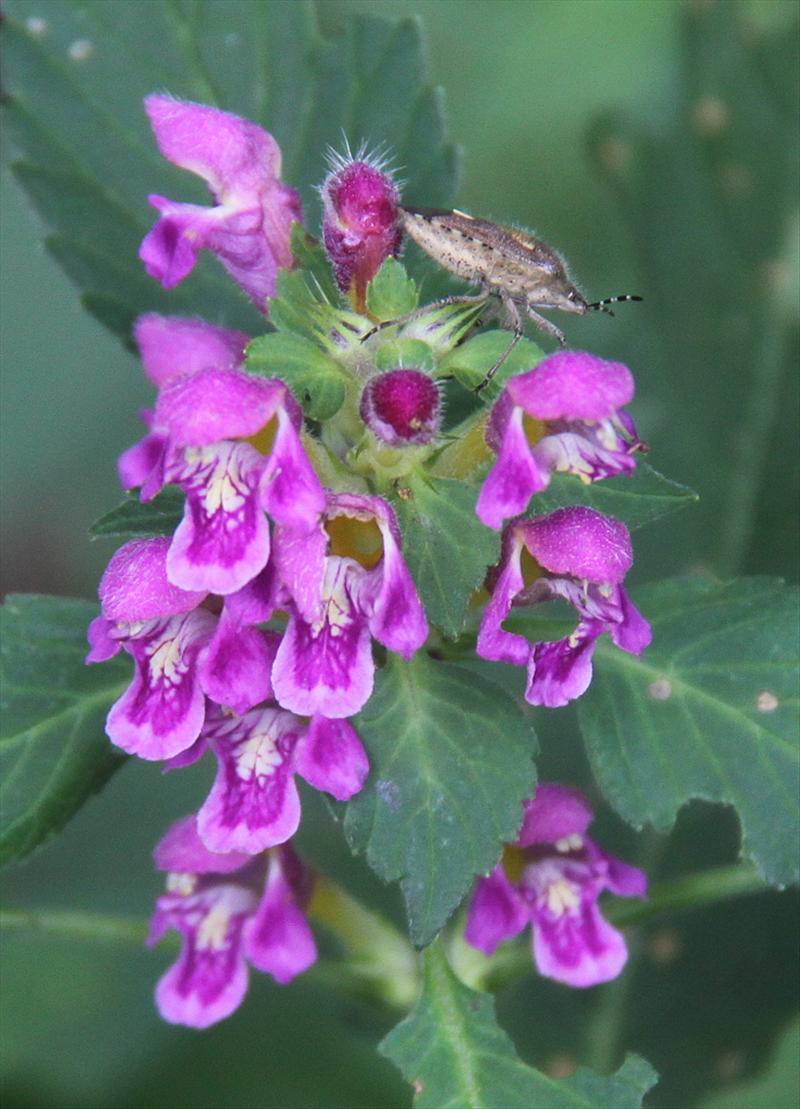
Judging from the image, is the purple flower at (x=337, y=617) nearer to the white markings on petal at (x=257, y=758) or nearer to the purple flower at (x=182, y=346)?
the white markings on petal at (x=257, y=758)

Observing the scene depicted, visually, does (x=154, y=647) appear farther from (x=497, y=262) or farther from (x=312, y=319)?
(x=497, y=262)

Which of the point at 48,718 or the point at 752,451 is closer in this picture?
the point at 48,718

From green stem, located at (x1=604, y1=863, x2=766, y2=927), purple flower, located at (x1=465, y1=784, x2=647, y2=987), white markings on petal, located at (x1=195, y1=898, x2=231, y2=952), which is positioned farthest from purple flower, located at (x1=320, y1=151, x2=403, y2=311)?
green stem, located at (x1=604, y1=863, x2=766, y2=927)

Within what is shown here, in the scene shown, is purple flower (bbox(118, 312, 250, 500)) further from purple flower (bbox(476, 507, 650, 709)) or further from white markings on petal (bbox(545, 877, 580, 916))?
white markings on petal (bbox(545, 877, 580, 916))

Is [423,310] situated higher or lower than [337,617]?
higher

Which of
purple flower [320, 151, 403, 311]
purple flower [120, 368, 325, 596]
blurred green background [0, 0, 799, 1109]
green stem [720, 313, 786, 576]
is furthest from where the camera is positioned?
green stem [720, 313, 786, 576]

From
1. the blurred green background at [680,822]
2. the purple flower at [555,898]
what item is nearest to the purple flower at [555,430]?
the purple flower at [555,898]

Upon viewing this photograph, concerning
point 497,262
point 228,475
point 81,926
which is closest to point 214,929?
point 81,926
